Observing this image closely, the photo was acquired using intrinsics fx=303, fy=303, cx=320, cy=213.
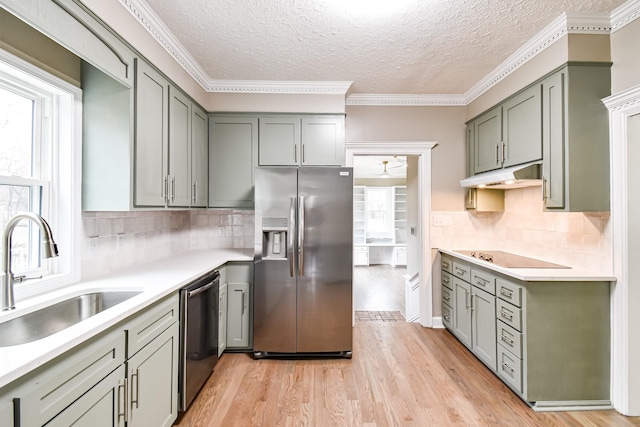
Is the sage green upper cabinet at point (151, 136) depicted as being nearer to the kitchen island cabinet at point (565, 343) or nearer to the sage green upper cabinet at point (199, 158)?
the sage green upper cabinet at point (199, 158)

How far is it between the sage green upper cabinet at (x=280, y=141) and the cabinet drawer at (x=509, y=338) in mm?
2265

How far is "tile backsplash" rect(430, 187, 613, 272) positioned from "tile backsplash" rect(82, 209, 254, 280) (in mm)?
2300

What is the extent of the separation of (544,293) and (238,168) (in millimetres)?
2779

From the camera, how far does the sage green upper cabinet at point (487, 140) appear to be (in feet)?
9.33

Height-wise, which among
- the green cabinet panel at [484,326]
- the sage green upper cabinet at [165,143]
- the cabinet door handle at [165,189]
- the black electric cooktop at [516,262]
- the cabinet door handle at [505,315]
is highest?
the sage green upper cabinet at [165,143]

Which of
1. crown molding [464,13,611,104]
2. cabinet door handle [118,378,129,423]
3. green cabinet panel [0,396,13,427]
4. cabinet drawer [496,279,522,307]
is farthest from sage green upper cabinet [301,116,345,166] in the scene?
green cabinet panel [0,396,13,427]

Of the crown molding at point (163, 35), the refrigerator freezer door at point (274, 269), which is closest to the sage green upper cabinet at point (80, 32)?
the crown molding at point (163, 35)

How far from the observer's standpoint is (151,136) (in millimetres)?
2068

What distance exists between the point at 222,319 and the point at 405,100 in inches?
118

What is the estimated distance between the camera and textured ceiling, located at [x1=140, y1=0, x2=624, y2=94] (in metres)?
1.93

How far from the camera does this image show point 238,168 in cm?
312

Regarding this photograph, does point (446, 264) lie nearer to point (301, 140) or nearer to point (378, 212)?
point (301, 140)

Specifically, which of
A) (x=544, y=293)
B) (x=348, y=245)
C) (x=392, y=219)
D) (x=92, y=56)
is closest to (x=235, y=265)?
(x=348, y=245)

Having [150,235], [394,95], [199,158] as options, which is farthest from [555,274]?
[150,235]
